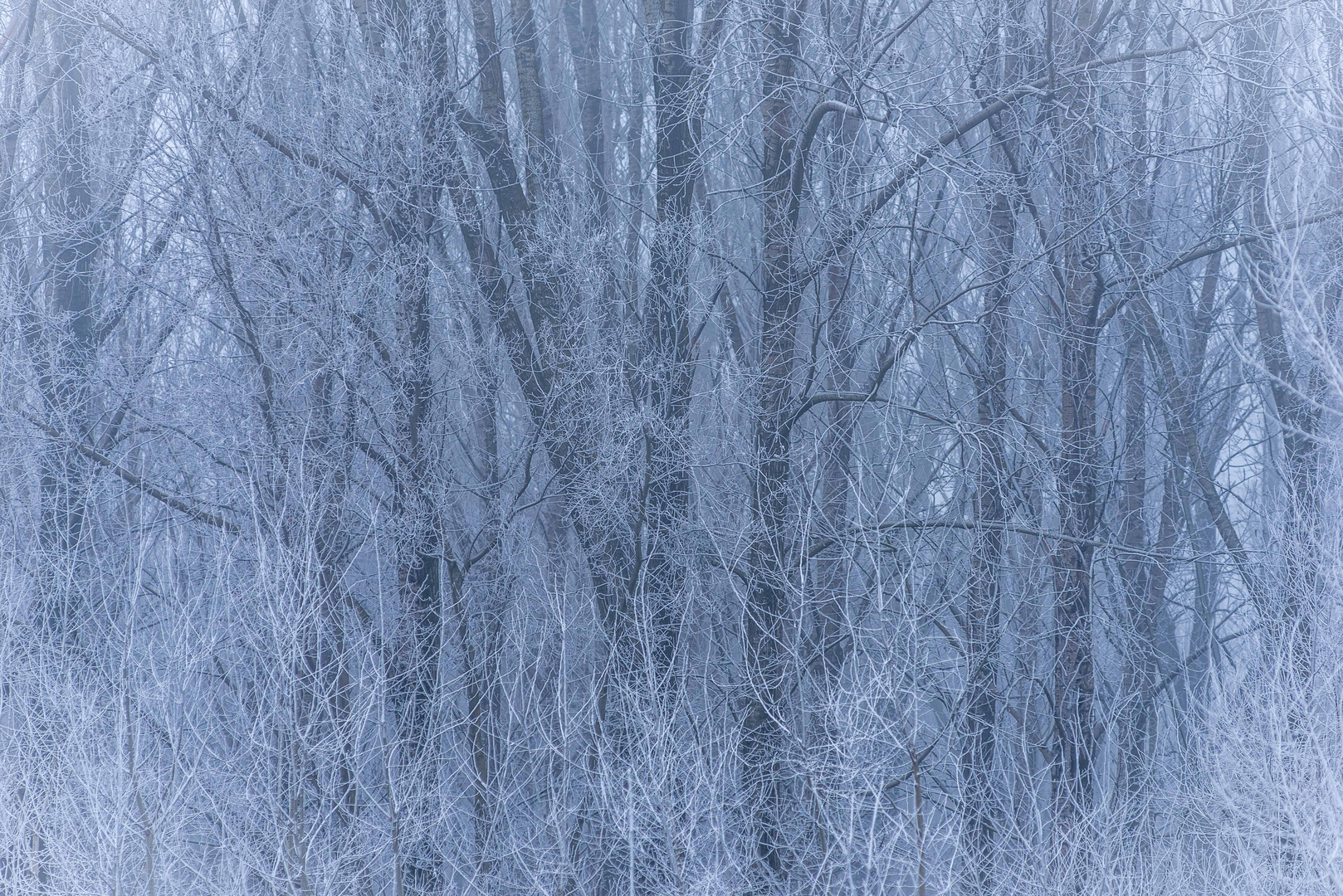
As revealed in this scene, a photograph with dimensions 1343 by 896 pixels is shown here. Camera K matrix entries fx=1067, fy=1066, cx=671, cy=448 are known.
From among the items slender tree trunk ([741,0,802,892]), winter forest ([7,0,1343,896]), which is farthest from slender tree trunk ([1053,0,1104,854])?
slender tree trunk ([741,0,802,892])

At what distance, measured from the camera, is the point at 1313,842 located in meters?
6.39

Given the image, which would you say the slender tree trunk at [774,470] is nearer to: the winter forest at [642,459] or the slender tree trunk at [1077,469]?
the winter forest at [642,459]

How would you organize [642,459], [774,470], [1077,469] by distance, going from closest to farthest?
1. [774,470]
2. [642,459]
3. [1077,469]

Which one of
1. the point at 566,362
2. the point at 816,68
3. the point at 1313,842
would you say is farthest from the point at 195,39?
the point at 1313,842

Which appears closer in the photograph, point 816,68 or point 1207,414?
point 816,68

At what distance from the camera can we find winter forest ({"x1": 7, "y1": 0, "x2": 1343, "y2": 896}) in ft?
24.3

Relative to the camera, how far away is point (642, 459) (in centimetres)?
862

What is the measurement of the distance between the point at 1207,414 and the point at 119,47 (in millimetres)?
10771

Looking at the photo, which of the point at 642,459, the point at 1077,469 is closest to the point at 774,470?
the point at 642,459

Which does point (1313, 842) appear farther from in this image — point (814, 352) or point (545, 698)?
point (545, 698)

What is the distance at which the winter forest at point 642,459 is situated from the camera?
7.42 m

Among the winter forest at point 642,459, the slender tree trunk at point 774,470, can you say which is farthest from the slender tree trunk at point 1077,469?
the slender tree trunk at point 774,470

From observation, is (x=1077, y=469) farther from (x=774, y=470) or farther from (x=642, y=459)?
(x=642, y=459)

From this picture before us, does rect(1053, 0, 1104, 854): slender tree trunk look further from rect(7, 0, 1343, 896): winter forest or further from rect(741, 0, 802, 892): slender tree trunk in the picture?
rect(741, 0, 802, 892): slender tree trunk
